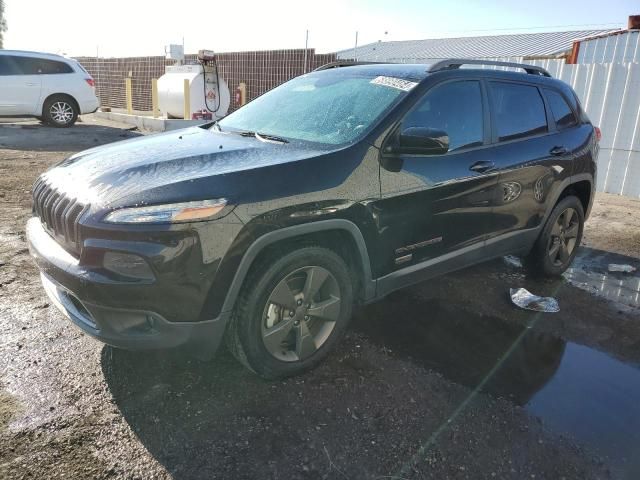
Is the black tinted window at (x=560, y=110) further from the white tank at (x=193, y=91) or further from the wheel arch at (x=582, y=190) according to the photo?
the white tank at (x=193, y=91)

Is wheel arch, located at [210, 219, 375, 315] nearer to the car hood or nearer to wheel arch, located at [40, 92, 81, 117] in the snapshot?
the car hood

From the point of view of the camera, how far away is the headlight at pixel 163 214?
2.27 m

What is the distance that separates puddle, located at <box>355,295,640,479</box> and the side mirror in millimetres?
1295

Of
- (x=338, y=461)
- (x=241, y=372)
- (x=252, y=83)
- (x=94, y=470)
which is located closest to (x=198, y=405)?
(x=241, y=372)

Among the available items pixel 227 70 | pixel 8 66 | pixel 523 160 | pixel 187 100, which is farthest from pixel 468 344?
pixel 227 70

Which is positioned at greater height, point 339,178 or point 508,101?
point 508,101

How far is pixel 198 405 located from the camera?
2.64 m

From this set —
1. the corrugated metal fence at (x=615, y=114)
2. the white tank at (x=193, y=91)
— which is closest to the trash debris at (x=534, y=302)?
the corrugated metal fence at (x=615, y=114)

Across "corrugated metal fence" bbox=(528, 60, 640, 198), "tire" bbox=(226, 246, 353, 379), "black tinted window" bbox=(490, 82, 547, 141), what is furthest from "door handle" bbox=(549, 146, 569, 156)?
"corrugated metal fence" bbox=(528, 60, 640, 198)

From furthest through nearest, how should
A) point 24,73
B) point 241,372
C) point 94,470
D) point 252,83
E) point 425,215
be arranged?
1. point 252,83
2. point 24,73
3. point 425,215
4. point 241,372
5. point 94,470

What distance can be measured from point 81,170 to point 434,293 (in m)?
2.86

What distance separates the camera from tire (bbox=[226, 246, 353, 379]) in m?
2.60

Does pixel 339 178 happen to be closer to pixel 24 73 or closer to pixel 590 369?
pixel 590 369

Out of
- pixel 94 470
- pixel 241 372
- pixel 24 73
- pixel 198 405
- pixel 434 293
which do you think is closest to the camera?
pixel 94 470
